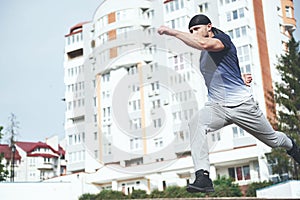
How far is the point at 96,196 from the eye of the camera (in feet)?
105

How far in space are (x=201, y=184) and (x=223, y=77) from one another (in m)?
0.96

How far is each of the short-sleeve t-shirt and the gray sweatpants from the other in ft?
0.21

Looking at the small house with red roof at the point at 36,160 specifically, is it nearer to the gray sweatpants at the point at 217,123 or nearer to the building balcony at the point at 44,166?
the building balcony at the point at 44,166

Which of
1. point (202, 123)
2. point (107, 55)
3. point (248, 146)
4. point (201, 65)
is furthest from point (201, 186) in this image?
point (248, 146)

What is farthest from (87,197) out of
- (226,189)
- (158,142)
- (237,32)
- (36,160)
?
(36,160)

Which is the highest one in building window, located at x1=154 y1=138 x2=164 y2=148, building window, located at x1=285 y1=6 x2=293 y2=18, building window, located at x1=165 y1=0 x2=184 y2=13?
building window, located at x1=165 y1=0 x2=184 y2=13

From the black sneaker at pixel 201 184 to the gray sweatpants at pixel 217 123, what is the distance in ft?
0.17

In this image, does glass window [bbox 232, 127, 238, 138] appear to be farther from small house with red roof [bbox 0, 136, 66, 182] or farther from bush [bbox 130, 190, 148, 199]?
small house with red roof [bbox 0, 136, 66, 182]

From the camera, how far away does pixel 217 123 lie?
4.54m

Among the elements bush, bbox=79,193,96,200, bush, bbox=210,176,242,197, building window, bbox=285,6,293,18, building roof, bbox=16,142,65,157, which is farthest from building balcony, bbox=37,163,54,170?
bush, bbox=210,176,242,197

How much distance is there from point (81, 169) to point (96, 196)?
960cm

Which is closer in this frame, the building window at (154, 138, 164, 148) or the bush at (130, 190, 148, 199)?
the bush at (130, 190, 148, 199)

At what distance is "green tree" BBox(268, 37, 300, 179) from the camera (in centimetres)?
2523

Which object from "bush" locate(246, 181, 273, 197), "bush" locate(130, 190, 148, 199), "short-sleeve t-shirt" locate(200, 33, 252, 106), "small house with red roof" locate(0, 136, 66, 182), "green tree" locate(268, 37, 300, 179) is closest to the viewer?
"short-sleeve t-shirt" locate(200, 33, 252, 106)
